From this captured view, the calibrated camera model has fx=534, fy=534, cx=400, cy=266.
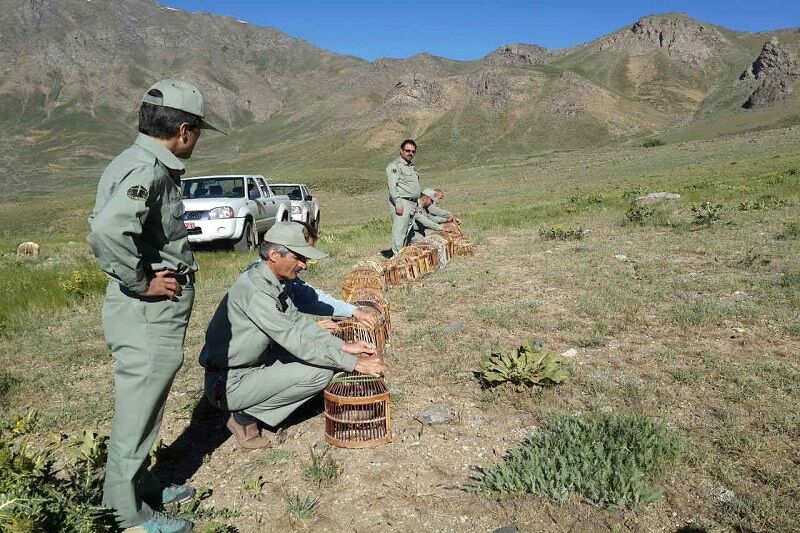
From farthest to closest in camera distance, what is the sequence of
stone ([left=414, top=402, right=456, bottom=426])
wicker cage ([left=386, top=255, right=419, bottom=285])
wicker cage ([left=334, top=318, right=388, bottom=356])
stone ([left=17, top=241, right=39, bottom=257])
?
stone ([left=17, top=241, right=39, bottom=257])
wicker cage ([left=386, top=255, right=419, bottom=285])
wicker cage ([left=334, top=318, right=388, bottom=356])
stone ([left=414, top=402, right=456, bottom=426])

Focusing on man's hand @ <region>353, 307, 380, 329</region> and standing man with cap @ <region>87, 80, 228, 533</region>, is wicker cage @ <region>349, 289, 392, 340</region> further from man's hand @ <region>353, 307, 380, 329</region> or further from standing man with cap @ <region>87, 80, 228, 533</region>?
standing man with cap @ <region>87, 80, 228, 533</region>

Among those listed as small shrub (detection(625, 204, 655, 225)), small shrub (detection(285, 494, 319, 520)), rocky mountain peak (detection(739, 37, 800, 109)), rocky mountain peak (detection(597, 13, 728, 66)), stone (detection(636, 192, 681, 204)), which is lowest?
small shrub (detection(285, 494, 319, 520))

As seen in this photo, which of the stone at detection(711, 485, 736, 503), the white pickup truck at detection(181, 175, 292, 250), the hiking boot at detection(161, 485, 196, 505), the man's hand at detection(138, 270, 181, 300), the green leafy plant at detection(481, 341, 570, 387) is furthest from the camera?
the white pickup truck at detection(181, 175, 292, 250)

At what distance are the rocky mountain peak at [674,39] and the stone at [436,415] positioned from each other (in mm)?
186896

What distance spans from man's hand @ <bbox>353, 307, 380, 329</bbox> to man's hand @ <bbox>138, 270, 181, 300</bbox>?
90.4 inches

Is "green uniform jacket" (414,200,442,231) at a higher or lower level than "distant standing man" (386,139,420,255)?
lower

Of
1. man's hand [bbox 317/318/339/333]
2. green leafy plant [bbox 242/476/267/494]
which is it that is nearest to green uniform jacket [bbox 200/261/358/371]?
man's hand [bbox 317/318/339/333]

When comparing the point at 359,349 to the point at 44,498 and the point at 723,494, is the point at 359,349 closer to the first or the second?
the point at 44,498

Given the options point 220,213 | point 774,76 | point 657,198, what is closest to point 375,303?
point 220,213

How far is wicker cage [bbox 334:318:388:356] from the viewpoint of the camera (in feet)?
17.2

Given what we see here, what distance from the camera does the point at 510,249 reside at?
11.4 metres

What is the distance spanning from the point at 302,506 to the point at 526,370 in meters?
2.26

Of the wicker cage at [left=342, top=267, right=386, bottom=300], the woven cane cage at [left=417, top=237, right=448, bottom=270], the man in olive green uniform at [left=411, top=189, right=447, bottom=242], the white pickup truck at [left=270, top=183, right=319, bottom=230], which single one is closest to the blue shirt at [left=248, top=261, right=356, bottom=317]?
the wicker cage at [left=342, top=267, right=386, bottom=300]

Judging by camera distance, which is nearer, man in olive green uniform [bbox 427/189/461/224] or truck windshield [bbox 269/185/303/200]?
man in olive green uniform [bbox 427/189/461/224]
